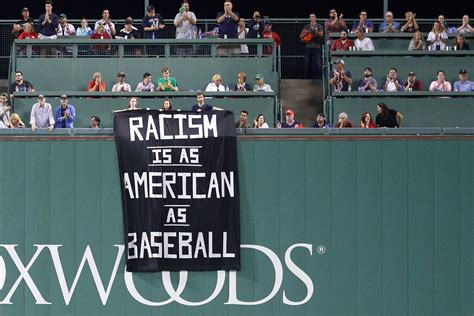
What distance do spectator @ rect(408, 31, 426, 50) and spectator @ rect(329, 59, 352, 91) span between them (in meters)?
1.82

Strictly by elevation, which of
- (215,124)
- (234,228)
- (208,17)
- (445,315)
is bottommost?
(445,315)

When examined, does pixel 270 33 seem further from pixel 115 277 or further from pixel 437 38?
pixel 115 277

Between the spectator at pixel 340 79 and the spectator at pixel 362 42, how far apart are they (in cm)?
133

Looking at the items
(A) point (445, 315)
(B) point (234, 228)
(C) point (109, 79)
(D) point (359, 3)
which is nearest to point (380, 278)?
(A) point (445, 315)

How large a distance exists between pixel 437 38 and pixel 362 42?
159cm

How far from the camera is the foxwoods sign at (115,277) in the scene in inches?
774

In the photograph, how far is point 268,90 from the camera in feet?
86.5

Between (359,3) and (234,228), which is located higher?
(359,3)

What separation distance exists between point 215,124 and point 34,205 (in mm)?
2991

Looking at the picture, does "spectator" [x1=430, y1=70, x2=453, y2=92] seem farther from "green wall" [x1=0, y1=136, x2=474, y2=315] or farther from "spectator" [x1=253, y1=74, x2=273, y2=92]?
"green wall" [x1=0, y1=136, x2=474, y2=315]

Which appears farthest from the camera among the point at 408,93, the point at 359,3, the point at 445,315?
the point at 359,3

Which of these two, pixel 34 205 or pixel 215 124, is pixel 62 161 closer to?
pixel 34 205

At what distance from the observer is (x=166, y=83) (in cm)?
2628

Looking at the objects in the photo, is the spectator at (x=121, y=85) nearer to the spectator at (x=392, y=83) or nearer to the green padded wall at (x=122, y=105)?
the green padded wall at (x=122, y=105)
